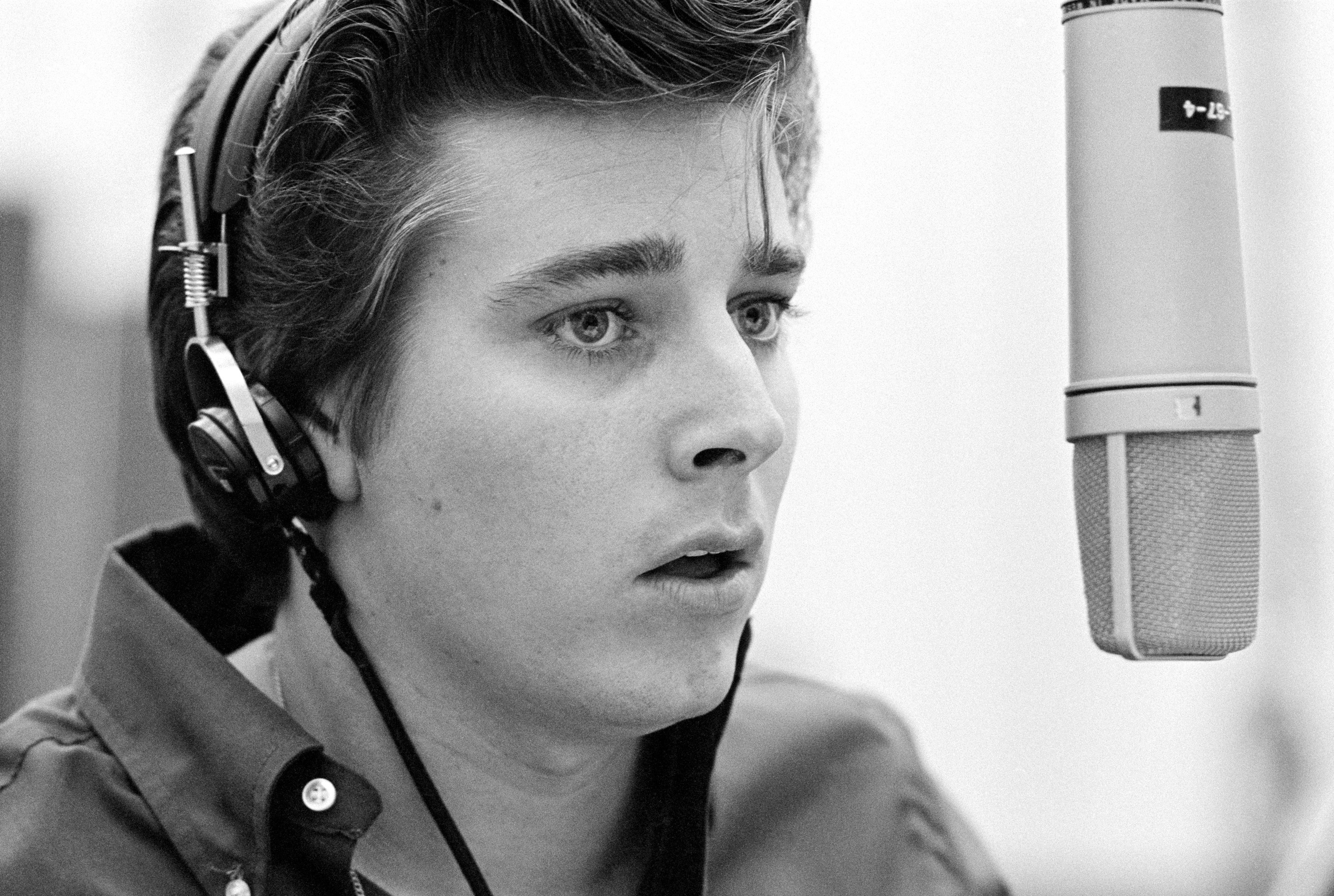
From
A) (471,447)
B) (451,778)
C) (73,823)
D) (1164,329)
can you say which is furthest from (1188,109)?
(73,823)

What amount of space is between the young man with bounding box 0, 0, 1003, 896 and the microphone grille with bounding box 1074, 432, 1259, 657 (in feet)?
1.21

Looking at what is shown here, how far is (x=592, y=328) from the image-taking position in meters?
1.67

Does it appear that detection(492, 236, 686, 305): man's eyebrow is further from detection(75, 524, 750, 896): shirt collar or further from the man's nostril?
detection(75, 524, 750, 896): shirt collar

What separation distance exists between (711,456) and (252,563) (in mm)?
658

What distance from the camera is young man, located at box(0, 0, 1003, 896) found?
1631 mm

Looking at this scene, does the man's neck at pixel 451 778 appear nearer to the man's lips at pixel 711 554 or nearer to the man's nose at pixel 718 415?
the man's lips at pixel 711 554

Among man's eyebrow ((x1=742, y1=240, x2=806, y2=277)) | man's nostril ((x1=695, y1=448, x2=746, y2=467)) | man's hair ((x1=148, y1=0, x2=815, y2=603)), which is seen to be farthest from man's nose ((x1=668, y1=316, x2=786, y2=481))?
man's hair ((x1=148, y1=0, x2=815, y2=603))

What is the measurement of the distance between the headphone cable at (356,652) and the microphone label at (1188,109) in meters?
0.96

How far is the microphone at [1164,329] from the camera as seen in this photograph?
141 centimetres

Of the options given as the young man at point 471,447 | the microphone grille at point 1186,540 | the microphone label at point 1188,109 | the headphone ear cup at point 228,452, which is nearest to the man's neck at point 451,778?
the young man at point 471,447

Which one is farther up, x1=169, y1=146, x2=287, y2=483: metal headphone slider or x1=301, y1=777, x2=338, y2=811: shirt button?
x1=169, y1=146, x2=287, y2=483: metal headphone slider

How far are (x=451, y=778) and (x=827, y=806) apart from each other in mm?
610

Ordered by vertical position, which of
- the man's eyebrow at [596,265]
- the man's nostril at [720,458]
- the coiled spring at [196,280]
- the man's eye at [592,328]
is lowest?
the man's nostril at [720,458]

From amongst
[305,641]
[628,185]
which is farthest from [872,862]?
[628,185]
